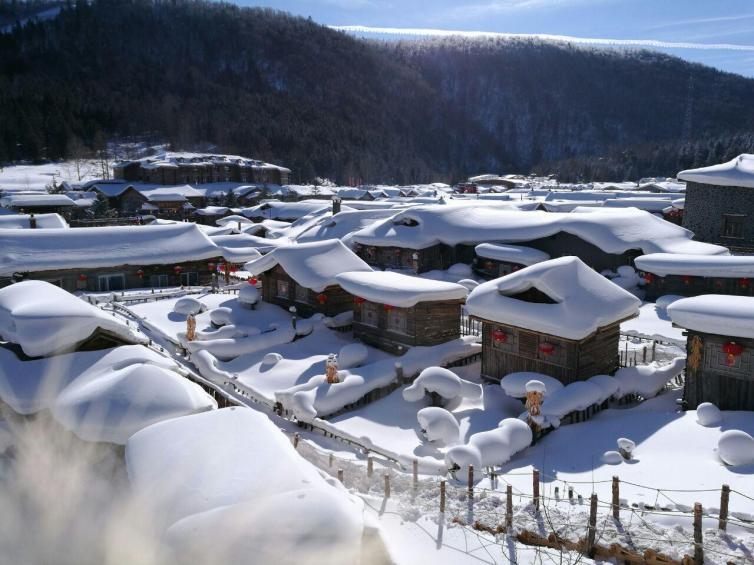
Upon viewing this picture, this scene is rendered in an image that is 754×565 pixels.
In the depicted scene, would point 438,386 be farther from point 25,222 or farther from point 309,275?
point 25,222

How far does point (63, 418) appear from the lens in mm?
11375

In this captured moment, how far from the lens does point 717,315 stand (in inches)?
603

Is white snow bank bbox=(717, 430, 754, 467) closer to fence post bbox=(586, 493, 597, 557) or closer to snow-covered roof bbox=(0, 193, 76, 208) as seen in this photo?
fence post bbox=(586, 493, 597, 557)

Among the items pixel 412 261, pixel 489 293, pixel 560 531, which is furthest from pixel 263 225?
pixel 560 531

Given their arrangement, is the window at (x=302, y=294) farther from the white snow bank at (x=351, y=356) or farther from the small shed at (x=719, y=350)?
the small shed at (x=719, y=350)

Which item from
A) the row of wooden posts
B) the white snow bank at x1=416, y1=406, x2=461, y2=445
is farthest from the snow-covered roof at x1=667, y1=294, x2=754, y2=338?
the white snow bank at x1=416, y1=406, x2=461, y2=445

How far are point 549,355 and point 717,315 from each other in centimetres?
476

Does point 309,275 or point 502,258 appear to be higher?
point 309,275

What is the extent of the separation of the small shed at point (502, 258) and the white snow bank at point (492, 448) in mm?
18178

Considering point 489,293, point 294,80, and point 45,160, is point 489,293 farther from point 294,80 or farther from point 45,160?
point 294,80

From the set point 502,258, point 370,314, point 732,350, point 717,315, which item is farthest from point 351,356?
point 502,258

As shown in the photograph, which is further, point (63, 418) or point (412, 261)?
point (412, 261)

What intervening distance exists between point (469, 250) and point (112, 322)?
25071 mm

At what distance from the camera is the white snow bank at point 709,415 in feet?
48.0
